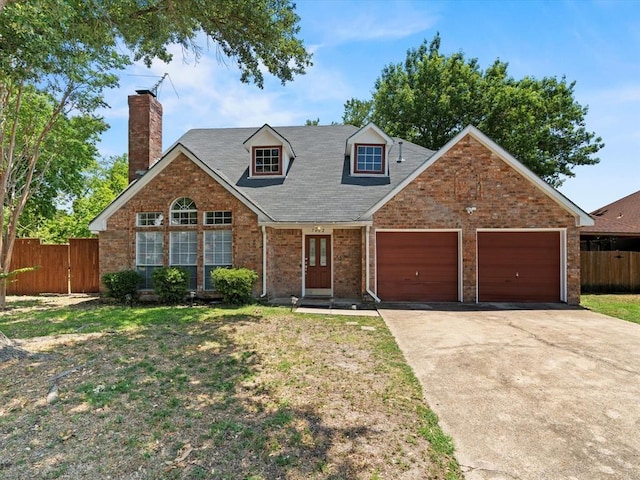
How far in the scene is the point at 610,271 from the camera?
14.8m

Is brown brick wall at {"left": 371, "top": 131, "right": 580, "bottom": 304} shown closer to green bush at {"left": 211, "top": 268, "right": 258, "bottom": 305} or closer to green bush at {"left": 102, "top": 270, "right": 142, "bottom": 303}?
green bush at {"left": 211, "top": 268, "right": 258, "bottom": 305}

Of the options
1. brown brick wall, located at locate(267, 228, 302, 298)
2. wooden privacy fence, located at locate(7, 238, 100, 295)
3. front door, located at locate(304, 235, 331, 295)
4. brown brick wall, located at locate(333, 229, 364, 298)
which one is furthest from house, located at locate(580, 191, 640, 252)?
wooden privacy fence, located at locate(7, 238, 100, 295)

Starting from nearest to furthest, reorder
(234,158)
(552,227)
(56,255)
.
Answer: (552,227), (56,255), (234,158)

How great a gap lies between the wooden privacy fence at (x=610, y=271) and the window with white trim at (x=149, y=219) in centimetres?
1753

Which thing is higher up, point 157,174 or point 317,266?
point 157,174

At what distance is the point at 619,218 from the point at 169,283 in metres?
26.9

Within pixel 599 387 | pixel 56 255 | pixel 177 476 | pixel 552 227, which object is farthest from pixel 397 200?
pixel 56 255

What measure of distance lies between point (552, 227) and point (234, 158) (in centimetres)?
1274

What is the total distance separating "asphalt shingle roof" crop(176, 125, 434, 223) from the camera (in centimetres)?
1204

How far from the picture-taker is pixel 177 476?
111 inches

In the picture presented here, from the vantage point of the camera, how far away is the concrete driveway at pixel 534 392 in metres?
3.14

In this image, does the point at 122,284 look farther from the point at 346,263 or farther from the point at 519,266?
the point at 519,266

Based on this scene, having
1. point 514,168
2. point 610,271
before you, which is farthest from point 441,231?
point 610,271

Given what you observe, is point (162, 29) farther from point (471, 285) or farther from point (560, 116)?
point (560, 116)
